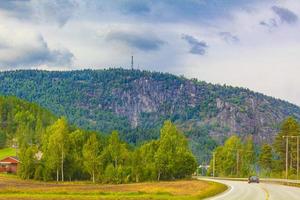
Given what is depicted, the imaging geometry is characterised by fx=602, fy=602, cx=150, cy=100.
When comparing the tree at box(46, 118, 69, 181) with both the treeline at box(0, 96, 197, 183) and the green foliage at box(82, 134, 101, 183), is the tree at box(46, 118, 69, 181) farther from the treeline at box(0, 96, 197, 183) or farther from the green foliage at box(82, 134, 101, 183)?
the green foliage at box(82, 134, 101, 183)

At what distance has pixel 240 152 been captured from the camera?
200m

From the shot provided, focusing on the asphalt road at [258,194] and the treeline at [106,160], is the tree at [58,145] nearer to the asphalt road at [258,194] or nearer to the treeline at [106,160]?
the treeline at [106,160]

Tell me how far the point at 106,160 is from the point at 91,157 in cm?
656

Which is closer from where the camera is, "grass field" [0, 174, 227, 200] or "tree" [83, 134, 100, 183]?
"grass field" [0, 174, 227, 200]

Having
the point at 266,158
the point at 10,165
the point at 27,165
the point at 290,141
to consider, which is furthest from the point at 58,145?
the point at 266,158

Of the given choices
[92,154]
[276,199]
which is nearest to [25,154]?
[92,154]

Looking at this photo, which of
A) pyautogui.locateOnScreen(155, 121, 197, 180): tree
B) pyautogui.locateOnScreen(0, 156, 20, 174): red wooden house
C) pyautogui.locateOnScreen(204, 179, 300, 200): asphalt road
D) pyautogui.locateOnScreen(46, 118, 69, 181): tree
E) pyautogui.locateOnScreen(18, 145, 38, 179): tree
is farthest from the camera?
pyautogui.locateOnScreen(0, 156, 20, 174): red wooden house

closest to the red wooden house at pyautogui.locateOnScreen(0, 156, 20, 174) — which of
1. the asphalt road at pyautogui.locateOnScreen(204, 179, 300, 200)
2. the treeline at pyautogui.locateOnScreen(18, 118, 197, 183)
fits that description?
the treeline at pyautogui.locateOnScreen(18, 118, 197, 183)

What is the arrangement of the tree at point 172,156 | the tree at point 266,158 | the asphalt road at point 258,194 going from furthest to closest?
1. the tree at point 266,158
2. the tree at point 172,156
3. the asphalt road at point 258,194

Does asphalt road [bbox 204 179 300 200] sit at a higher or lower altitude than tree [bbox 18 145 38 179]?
higher

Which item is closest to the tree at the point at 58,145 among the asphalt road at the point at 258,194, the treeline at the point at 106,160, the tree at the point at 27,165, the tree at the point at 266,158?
the treeline at the point at 106,160

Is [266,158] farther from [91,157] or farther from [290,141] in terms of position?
[91,157]

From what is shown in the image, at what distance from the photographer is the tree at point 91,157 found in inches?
5536

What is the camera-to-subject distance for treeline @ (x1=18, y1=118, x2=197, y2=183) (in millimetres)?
140250
